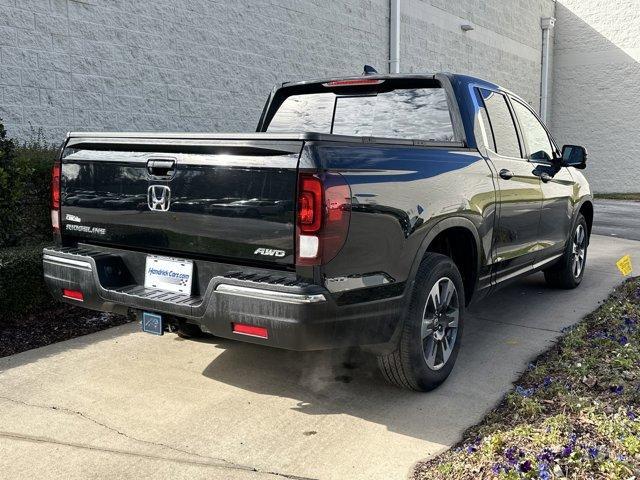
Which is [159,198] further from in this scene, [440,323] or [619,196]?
[619,196]

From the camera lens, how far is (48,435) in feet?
11.0

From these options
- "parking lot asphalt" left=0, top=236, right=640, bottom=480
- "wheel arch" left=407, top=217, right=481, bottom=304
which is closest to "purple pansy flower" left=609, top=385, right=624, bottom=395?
"parking lot asphalt" left=0, top=236, right=640, bottom=480

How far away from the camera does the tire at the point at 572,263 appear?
20.6 ft

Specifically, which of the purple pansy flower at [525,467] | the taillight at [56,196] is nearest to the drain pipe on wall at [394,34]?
the taillight at [56,196]

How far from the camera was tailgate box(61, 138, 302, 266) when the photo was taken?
3.07 m

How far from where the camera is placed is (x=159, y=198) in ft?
11.3

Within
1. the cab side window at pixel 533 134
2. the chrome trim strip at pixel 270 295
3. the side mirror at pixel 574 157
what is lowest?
the chrome trim strip at pixel 270 295

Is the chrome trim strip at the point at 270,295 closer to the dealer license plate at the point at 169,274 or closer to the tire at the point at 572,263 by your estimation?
the dealer license plate at the point at 169,274

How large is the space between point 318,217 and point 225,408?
53.6 inches

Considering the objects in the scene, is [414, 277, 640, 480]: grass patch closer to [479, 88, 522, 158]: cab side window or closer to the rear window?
[479, 88, 522, 158]: cab side window

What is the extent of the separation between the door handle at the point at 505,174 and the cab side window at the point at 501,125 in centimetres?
16

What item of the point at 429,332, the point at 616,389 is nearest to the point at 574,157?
the point at 616,389

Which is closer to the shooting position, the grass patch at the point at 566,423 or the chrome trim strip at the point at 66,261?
the grass patch at the point at 566,423

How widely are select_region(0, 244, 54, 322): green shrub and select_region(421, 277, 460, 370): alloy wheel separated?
3.12m
